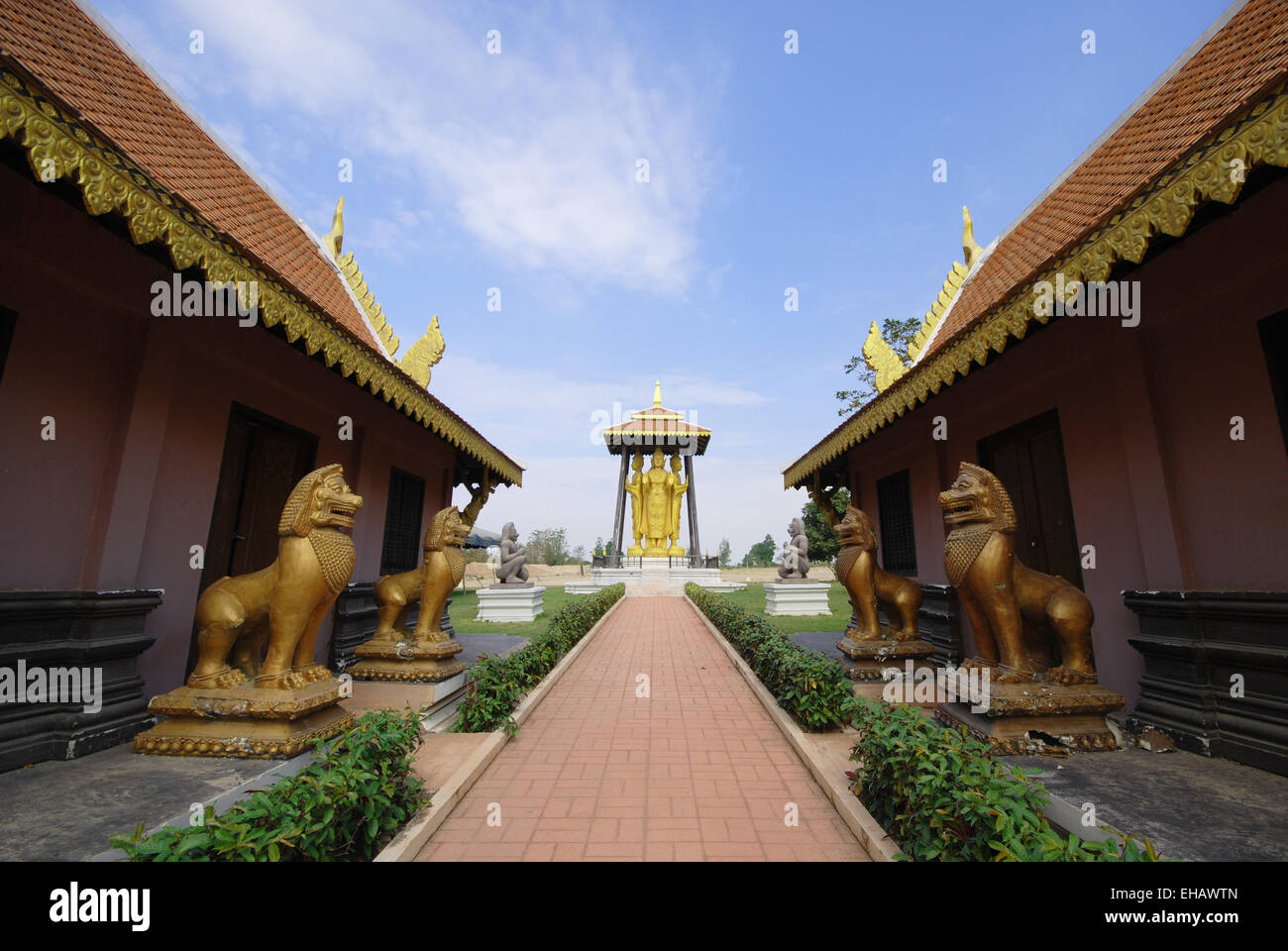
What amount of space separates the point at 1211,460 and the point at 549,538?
50.4 meters

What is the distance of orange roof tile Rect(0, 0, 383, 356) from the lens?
8.29ft

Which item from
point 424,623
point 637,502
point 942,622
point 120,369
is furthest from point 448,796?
point 637,502

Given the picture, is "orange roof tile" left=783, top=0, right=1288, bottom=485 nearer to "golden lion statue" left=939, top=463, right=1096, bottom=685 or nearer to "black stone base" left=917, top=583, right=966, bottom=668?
"golden lion statue" left=939, top=463, right=1096, bottom=685

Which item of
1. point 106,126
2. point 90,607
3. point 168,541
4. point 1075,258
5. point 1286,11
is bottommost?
point 90,607

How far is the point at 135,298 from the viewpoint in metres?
3.44

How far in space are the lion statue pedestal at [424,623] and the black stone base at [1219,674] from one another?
17.5 feet

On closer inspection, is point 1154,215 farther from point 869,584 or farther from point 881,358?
point 881,358

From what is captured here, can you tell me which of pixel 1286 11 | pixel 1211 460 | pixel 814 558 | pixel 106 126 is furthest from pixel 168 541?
pixel 814 558

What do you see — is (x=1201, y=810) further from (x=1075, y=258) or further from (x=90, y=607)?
(x=90, y=607)

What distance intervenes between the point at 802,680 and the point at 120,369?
5.30m

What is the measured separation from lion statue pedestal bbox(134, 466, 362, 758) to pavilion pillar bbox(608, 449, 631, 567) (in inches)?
739

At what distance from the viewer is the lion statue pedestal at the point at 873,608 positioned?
17.7ft

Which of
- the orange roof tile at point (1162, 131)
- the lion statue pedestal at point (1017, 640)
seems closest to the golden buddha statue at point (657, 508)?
the orange roof tile at point (1162, 131)

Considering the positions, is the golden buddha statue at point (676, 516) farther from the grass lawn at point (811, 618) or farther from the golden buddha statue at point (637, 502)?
the grass lawn at point (811, 618)
